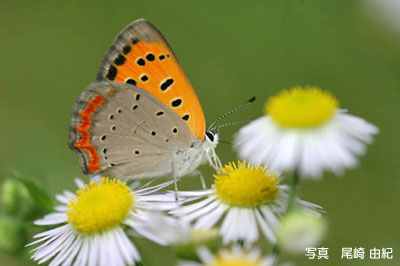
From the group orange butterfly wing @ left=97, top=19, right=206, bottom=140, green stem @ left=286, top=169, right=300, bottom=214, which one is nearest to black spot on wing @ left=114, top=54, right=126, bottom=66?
orange butterfly wing @ left=97, top=19, right=206, bottom=140

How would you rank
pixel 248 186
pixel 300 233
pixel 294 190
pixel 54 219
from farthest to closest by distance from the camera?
pixel 54 219, pixel 248 186, pixel 294 190, pixel 300 233

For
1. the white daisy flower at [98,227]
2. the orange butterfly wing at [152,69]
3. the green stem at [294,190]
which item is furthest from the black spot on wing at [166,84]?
the green stem at [294,190]

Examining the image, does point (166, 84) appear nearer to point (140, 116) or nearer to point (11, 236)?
point (140, 116)

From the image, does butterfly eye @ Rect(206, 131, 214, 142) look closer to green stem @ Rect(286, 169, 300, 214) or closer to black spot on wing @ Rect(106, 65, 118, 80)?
black spot on wing @ Rect(106, 65, 118, 80)

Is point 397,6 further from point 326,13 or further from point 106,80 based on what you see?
point 106,80

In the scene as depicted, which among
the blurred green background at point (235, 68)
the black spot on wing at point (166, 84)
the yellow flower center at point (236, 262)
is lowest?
the yellow flower center at point (236, 262)

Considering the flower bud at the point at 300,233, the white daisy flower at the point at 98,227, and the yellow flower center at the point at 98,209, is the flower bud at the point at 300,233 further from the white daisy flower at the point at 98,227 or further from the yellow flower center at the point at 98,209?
the yellow flower center at the point at 98,209

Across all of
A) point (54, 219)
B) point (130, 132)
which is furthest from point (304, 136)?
point (54, 219)
